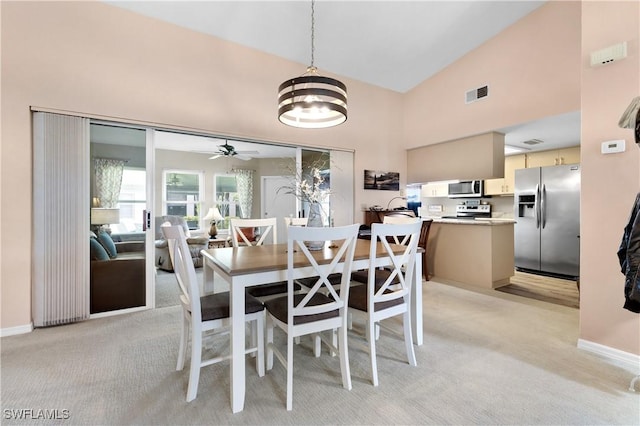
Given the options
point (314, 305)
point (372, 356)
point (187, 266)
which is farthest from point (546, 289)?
point (187, 266)

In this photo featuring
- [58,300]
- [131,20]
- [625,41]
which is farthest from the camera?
[131,20]

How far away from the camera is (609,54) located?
2.22 metres

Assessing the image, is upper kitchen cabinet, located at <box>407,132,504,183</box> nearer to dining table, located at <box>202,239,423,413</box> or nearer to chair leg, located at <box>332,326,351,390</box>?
dining table, located at <box>202,239,423,413</box>

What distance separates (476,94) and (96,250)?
5316 millimetres

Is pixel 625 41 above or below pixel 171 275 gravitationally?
above

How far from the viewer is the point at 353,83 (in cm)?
482

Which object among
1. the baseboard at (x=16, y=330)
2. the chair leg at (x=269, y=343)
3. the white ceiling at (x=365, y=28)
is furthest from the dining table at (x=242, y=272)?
the white ceiling at (x=365, y=28)

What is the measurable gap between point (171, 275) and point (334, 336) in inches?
149

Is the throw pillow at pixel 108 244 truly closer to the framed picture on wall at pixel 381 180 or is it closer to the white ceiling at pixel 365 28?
the white ceiling at pixel 365 28

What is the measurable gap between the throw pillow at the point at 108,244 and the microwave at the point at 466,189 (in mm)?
5515

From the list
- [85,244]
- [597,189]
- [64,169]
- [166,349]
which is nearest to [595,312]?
[597,189]

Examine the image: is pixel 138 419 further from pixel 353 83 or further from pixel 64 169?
pixel 353 83

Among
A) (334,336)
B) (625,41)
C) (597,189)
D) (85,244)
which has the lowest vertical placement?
(334,336)

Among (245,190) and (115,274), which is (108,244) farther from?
(245,190)
